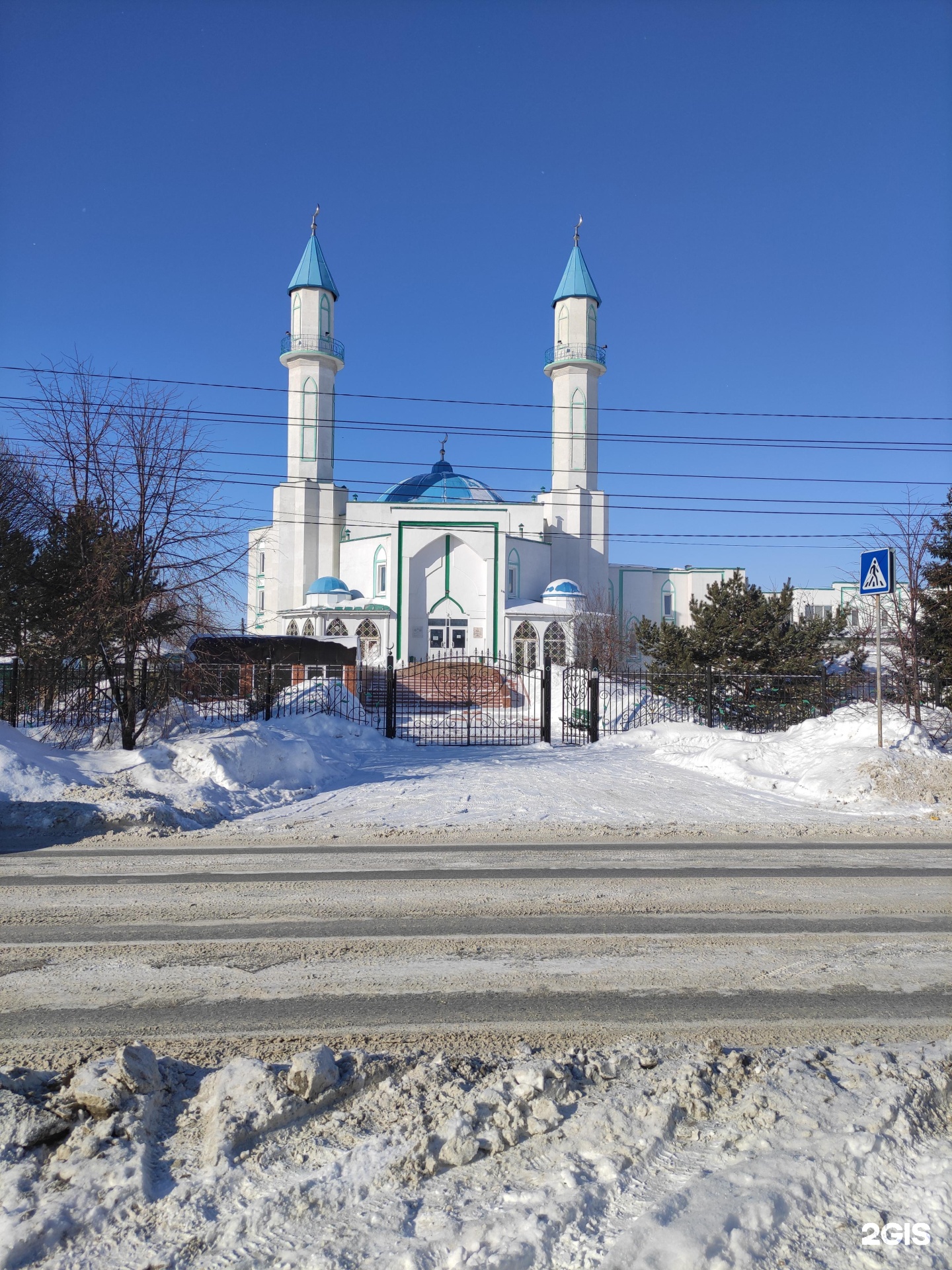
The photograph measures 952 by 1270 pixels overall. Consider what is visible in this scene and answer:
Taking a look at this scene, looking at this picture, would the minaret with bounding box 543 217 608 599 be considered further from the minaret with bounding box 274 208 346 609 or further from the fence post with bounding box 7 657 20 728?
the fence post with bounding box 7 657 20 728

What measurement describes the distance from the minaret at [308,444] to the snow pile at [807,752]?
33.7 m

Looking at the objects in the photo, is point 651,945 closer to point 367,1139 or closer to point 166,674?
point 367,1139

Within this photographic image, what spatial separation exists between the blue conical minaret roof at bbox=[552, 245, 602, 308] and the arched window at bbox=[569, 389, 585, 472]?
20.3ft

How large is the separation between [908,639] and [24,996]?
1772cm

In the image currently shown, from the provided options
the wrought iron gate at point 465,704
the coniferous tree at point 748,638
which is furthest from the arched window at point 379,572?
the coniferous tree at point 748,638

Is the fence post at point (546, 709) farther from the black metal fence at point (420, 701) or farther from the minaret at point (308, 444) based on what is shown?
the minaret at point (308, 444)

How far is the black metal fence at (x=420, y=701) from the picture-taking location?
13.5 metres

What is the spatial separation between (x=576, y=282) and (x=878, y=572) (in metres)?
43.6

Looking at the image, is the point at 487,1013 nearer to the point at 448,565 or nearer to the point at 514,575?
the point at 448,565

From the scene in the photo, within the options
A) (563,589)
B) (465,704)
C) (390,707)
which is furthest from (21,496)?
(563,589)

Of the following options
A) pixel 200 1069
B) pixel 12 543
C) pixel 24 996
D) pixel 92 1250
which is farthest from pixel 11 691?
pixel 92 1250

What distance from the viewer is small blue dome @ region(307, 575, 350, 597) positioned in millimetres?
44594

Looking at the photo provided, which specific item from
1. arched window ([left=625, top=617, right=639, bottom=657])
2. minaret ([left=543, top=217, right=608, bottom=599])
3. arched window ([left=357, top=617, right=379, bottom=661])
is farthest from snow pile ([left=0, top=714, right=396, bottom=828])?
minaret ([left=543, top=217, right=608, bottom=599])

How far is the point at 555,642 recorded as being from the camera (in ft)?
A: 143
